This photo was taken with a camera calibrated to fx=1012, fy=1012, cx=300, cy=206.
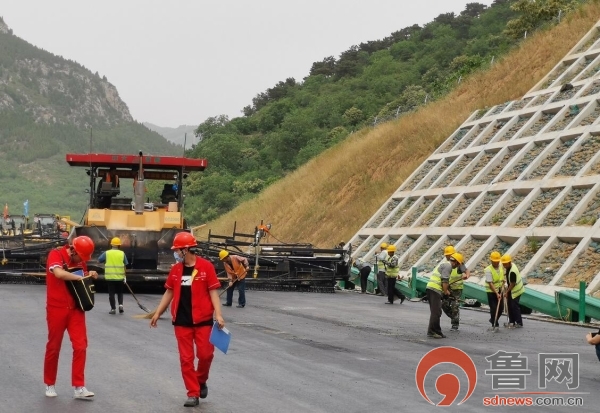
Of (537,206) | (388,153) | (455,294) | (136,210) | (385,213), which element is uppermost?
(388,153)

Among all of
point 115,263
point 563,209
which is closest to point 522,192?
point 563,209

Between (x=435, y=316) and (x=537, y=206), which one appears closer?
(x=435, y=316)

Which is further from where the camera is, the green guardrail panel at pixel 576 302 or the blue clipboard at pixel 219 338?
the green guardrail panel at pixel 576 302

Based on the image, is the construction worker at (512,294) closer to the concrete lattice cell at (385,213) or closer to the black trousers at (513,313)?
the black trousers at (513,313)

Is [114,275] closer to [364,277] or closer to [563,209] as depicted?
[364,277]

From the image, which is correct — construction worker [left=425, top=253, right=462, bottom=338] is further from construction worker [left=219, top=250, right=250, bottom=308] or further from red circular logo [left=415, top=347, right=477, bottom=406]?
construction worker [left=219, top=250, right=250, bottom=308]

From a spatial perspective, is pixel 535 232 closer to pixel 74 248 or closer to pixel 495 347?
pixel 495 347

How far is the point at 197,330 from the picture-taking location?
33.6 ft

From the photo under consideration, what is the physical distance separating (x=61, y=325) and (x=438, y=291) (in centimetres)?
908

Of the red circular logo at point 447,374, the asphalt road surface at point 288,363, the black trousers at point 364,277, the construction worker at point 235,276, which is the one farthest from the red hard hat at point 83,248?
the black trousers at point 364,277

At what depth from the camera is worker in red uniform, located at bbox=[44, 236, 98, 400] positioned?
10422mm

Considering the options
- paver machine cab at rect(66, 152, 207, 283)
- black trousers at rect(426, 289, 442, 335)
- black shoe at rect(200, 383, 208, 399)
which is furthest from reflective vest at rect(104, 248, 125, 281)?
black shoe at rect(200, 383, 208, 399)

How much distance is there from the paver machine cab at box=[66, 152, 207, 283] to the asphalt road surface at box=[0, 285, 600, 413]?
371 centimetres

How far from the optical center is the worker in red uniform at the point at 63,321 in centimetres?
1042
